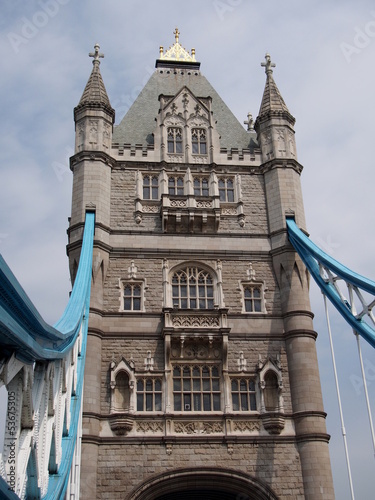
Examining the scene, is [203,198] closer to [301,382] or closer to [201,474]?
[301,382]

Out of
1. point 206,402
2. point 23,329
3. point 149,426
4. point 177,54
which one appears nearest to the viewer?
point 23,329

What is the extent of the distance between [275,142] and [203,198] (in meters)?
3.60

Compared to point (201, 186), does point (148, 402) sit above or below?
below

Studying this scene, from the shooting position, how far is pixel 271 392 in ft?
64.6

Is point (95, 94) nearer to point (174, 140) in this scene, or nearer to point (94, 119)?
point (94, 119)

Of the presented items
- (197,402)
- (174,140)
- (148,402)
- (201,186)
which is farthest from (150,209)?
(197,402)

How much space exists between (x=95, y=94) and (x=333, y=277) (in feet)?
36.7

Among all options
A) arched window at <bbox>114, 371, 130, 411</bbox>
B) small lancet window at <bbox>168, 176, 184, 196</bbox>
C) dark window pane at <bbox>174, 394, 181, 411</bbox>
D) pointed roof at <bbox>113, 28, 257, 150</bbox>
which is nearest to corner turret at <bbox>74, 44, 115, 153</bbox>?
pointed roof at <bbox>113, 28, 257, 150</bbox>

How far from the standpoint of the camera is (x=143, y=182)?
76.1 ft

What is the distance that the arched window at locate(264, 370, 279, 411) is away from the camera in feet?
63.8

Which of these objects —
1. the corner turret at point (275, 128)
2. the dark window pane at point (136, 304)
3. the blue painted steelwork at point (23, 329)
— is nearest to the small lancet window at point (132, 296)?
the dark window pane at point (136, 304)

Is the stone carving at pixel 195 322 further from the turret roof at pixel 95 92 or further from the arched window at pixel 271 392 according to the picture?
the turret roof at pixel 95 92

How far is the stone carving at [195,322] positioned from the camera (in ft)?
66.3

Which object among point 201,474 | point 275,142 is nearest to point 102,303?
point 201,474
